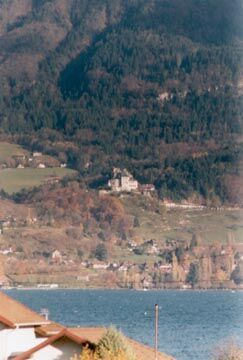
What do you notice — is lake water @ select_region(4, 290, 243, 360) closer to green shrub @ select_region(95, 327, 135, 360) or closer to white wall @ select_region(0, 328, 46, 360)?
white wall @ select_region(0, 328, 46, 360)

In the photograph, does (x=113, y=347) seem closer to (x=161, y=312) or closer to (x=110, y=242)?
(x=161, y=312)

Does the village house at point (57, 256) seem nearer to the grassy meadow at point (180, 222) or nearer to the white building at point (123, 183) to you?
the grassy meadow at point (180, 222)

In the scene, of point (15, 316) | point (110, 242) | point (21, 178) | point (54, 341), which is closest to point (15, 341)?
point (15, 316)

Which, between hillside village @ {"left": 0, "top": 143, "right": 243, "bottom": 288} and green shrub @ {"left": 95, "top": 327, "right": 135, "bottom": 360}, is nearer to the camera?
green shrub @ {"left": 95, "top": 327, "right": 135, "bottom": 360}

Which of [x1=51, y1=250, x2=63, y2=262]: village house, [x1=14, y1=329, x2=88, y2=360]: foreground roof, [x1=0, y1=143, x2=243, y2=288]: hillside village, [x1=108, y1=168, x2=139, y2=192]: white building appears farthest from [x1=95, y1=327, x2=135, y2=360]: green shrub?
[x1=108, y1=168, x2=139, y2=192]: white building

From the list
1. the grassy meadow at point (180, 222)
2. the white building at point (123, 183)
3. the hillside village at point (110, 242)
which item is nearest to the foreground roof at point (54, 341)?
the hillside village at point (110, 242)

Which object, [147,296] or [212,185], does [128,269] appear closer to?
[147,296]
